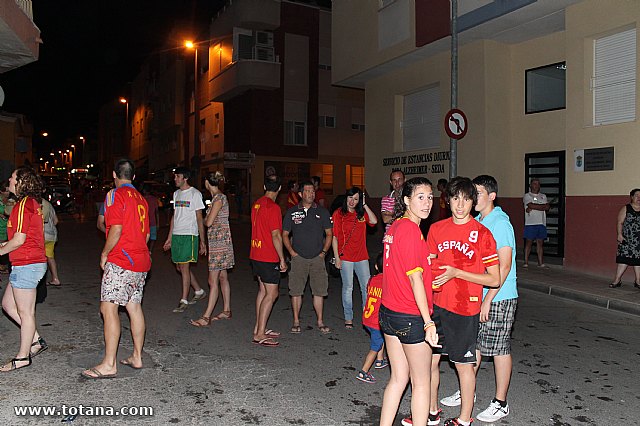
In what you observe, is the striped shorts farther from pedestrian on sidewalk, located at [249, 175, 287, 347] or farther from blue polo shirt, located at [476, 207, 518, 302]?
pedestrian on sidewalk, located at [249, 175, 287, 347]

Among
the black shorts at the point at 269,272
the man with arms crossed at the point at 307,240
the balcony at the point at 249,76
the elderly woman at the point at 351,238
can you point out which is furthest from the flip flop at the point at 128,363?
the balcony at the point at 249,76

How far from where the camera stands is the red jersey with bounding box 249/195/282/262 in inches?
260

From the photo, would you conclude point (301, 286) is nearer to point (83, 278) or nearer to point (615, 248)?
point (83, 278)

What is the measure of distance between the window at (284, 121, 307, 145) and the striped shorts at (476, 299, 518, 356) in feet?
89.3

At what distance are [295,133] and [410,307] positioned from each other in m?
28.3

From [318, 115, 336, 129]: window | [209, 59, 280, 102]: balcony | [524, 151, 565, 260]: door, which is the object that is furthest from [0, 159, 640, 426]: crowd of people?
[318, 115, 336, 129]: window

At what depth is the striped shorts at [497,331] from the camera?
4355 millimetres

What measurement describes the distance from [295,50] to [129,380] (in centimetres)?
2781

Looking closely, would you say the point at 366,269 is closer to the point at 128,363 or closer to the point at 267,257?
the point at 267,257

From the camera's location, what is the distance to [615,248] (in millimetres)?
10859

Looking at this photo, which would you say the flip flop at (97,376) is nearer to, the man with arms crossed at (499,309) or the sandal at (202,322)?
the sandal at (202,322)

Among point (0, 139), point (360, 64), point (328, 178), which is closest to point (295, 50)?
point (328, 178)

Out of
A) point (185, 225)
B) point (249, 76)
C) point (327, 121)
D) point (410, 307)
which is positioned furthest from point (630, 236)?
point (327, 121)

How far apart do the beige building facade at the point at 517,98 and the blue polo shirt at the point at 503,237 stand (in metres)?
7.56
